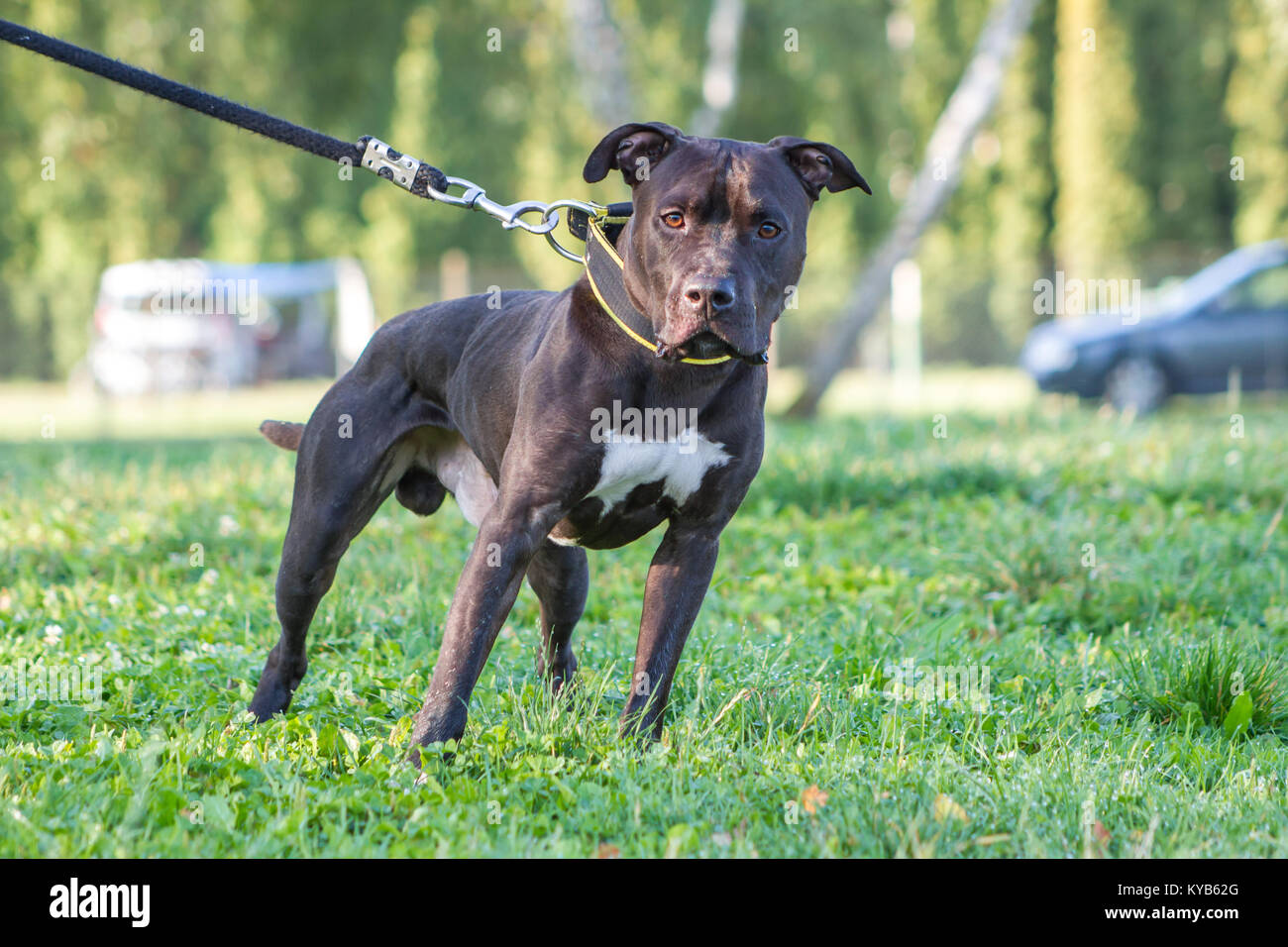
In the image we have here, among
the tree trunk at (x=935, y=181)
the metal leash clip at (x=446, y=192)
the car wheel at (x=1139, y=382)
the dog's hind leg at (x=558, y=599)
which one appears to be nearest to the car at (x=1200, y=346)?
the car wheel at (x=1139, y=382)

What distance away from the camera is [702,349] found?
2.91 metres

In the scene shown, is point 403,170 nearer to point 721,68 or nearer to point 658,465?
point 658,465

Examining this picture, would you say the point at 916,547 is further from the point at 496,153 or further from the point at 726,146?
the point at 496,153

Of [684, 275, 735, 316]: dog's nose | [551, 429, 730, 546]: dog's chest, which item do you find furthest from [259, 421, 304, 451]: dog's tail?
[684, 275, 735, 316]: dog's nose

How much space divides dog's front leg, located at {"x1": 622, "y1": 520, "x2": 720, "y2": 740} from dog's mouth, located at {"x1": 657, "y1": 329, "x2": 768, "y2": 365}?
0.53m

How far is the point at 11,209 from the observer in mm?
18516

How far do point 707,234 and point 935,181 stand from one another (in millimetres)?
8745

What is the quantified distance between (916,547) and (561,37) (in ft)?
34.2

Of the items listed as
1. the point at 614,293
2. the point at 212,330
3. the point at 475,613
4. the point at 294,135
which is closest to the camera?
the point at 475,613

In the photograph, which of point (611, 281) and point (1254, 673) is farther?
point (1254, 673)

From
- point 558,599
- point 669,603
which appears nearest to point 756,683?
point 669,603

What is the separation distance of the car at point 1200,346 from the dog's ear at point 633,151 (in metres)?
11.5

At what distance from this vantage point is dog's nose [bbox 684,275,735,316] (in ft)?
9.23
